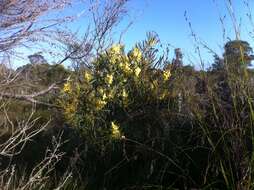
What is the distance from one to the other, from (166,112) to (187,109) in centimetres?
46

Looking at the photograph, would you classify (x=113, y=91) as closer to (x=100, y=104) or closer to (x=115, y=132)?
(x=100, y=104)

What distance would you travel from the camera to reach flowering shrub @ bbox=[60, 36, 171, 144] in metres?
6.42

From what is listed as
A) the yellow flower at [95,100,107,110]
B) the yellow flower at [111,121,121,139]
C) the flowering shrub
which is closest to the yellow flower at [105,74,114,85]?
the flowering shrub

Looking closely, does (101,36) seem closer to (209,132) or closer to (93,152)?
(93,152)

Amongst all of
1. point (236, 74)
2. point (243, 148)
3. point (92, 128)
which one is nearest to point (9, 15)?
point (92, 128)

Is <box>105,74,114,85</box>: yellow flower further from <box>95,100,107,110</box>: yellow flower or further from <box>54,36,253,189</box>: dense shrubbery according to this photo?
<box>95,100,107,110</box>: yellow flower

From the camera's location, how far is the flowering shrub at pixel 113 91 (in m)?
6.42

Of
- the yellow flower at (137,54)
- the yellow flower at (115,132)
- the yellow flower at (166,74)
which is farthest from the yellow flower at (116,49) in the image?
the yellow flower at (115,132)

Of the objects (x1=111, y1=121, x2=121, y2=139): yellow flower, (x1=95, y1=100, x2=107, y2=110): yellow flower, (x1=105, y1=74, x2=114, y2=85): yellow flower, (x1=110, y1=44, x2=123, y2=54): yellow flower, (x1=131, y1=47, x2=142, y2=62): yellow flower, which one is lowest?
(x1=111, y1=121, x2=121, y2=139): yellow flower

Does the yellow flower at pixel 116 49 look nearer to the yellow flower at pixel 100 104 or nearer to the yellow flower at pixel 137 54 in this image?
the yellow flower at pixel 137 54

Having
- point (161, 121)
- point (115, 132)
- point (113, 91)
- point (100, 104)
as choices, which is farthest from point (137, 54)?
point (161, 121)

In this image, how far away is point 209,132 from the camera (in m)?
4.75

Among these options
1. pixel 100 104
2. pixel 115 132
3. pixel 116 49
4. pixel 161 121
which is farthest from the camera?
pixel 116 49

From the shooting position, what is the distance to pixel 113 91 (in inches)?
260
